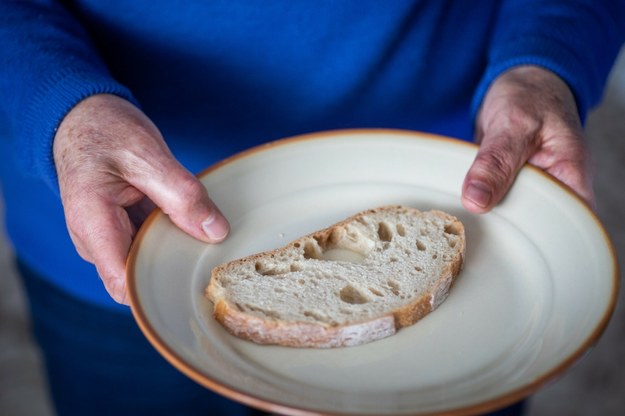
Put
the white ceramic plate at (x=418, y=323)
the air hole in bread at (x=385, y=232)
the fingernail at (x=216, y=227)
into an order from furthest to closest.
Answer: the air hole in bread at (x=385, y=232) → the fingernail at (x=216, y=227) → the white ceramic plate at (x=418, y=323)

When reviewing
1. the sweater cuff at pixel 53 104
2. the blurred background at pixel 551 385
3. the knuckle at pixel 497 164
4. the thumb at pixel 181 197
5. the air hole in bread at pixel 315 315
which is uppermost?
the sweater cuff at pixel 53 104

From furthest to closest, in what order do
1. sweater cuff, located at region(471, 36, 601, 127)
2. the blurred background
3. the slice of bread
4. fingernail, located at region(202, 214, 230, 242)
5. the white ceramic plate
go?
1. the blurred background
2. sweater cuff, located at region(471, 36, 601, 127)
3. fingernail, located at region(202, 214, 230, 242)
4. the slice of bread
5. the white ceramic plate

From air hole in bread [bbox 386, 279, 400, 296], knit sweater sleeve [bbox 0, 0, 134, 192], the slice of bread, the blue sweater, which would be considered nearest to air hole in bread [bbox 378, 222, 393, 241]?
the slice of bread

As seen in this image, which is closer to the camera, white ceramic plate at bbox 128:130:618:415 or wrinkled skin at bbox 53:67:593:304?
white ceramic plate at bbox 128:130:618:415

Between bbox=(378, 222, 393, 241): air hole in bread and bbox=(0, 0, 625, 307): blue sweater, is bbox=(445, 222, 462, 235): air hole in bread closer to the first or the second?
bbox=(378, 222, 393, 241): air hole in bread

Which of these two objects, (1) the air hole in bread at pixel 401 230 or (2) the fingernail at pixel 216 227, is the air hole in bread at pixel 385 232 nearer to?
(1) the air hole in bread at pixel 401 230

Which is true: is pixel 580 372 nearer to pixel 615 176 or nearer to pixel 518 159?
pixel 615 176

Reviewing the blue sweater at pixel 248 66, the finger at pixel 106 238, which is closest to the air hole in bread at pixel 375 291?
the finger at pixel 106 238
